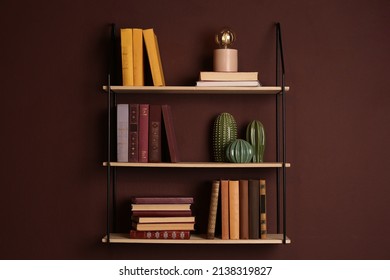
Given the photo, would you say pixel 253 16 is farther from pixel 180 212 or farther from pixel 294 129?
pixel 180 212

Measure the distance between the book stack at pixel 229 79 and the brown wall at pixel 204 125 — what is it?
206 millimetres

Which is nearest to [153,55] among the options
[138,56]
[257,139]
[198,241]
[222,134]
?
[138,56]

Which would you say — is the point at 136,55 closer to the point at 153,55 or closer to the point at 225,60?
the point at 153,55

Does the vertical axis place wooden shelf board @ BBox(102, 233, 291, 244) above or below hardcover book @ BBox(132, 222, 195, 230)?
below

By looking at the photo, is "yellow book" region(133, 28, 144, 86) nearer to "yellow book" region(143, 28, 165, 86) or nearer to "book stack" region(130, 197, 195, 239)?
"yellow book" region(143, 28, 165, 86)

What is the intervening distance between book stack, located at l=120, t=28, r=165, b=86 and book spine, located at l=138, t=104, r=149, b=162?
0.13 meters

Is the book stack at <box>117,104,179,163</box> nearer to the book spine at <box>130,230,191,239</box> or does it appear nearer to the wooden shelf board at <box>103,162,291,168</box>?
the wooden shelf board at <box>103,162,291,168</box>

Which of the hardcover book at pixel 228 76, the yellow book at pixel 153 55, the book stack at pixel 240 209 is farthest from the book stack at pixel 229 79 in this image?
the book stack at pixel 240 209

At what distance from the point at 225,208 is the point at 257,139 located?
0.35 metres

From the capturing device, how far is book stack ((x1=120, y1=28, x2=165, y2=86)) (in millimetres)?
2869

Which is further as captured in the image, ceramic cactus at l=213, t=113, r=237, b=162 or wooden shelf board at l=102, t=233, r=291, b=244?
ceramic cactus at l=213, t=113, r=237, b=162

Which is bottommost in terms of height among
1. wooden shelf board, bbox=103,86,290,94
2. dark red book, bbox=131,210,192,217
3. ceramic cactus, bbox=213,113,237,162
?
dark red book, bbox=131,210,192,217

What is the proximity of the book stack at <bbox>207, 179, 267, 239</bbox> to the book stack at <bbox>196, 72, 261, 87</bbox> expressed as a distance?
1.40 feet

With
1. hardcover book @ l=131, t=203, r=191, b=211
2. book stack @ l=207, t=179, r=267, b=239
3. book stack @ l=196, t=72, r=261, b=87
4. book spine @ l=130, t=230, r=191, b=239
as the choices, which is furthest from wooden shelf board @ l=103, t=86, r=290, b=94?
book spine @ l=130, t=230, r=191, b=239
